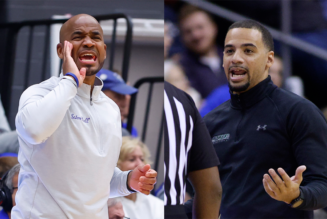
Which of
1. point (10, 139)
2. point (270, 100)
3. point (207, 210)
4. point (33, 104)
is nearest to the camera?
point (33, 104)

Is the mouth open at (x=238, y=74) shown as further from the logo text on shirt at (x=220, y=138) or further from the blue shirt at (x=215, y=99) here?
the blue shirt at (x=215, y=99)

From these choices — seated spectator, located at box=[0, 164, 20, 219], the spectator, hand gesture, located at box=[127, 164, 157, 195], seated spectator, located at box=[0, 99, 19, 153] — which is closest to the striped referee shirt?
hand gesture, located at box=[127, 164, 157, 195]

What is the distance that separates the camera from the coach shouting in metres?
1.59

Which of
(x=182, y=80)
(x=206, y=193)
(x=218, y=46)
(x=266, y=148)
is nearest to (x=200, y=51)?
(x=218, y=46)

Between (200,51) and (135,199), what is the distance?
6.67 feet

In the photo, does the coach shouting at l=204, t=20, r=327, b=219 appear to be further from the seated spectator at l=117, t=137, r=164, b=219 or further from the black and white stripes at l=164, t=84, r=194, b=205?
the seated spectator at l=117, t=137, r=164, b=219

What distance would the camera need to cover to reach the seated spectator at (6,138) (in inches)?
83.0

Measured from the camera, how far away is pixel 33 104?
1.11 metres

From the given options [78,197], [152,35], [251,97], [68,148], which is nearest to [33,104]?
[68,148]

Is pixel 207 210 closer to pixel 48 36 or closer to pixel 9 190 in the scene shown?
pixel 9 190

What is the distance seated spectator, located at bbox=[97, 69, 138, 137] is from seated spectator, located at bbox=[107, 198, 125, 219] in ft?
1.58

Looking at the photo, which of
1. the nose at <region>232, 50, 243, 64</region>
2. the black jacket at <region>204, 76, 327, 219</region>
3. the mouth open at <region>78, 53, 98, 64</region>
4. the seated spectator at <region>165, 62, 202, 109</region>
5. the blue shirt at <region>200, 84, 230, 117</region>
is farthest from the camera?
the seated spectator at <region>165, 62, 202, 109</region>

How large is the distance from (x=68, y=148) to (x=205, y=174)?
651mm

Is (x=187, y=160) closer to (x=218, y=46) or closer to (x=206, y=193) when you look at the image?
(x=206, y=193)
